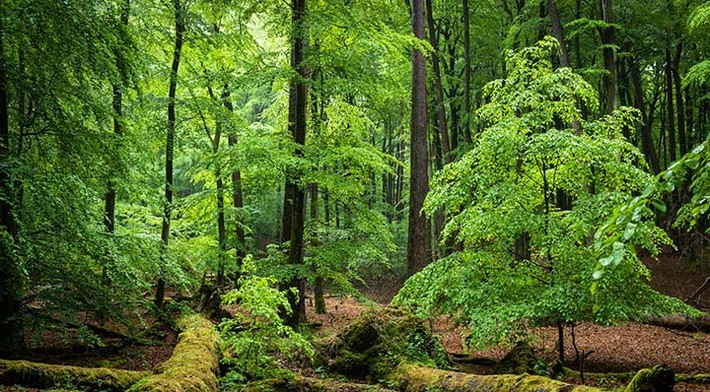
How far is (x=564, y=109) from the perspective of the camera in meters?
8.67

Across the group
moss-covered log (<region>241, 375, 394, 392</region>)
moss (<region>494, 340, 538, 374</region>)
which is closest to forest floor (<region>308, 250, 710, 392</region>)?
moss (<region>494, 340, 538, 374</region>)

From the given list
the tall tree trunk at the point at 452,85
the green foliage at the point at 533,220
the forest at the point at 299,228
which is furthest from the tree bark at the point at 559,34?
the tall tree trunk at the point at 452,85

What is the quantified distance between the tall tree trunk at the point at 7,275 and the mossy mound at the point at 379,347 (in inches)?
194

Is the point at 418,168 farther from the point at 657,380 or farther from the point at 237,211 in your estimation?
the point at 657,380

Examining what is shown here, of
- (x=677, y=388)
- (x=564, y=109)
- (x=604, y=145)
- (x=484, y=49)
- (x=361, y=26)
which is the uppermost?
(x=484, y=49)

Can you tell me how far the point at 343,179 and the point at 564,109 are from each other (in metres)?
4.58

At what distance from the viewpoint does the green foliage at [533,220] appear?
7.34 meters

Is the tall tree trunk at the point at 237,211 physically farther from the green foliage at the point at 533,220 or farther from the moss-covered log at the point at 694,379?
the moss-covered log at the point at 694,379

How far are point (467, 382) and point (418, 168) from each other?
6.80m

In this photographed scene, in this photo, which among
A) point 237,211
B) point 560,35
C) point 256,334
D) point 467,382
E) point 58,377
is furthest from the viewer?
point 237,211

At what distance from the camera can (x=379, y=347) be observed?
8789 millimetres

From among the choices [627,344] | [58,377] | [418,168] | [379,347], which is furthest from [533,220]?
[58,377]

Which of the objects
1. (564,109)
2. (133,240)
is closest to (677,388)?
(564,109)

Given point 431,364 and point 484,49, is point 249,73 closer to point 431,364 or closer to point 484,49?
point 431,364
